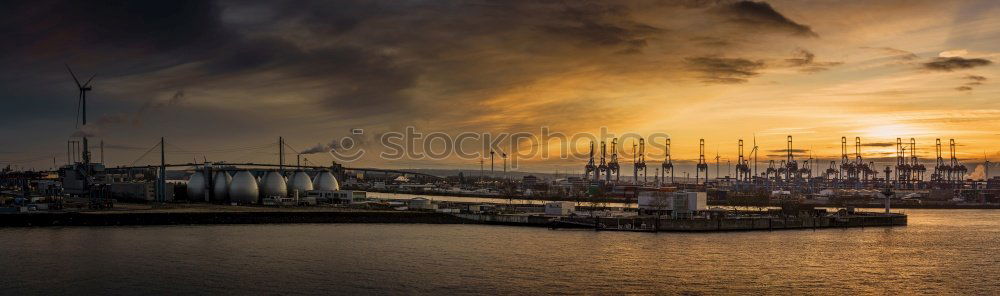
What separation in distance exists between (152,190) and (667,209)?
5017 cm

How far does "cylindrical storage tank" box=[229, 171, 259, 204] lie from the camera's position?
7862 centimetres

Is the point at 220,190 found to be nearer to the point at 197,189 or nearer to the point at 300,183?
the point at 197,189

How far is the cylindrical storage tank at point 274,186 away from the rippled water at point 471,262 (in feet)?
73.8

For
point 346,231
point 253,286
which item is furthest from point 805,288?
point 346,231

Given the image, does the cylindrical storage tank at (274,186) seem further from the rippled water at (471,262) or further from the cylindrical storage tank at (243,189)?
the rippled water at (471,262)

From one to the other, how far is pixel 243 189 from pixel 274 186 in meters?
3.86

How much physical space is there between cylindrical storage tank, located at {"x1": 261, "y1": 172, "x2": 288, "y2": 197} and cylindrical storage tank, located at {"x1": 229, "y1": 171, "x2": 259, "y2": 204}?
76.7 inches

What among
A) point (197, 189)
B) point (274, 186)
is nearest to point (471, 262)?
point (274, 186)

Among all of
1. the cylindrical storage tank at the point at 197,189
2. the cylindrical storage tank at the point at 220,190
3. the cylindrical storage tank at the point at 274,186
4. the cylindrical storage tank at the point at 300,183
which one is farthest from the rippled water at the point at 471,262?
the cylindrical storage tank at the point at 300,183

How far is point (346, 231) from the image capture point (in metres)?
57.4

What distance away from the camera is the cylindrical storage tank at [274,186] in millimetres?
81750

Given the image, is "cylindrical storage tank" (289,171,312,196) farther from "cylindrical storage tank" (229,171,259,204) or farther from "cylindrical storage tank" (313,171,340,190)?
"cylindrical storage tank" (229,171,259,204)

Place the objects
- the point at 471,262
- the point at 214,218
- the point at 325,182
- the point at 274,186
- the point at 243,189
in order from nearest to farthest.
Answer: the point at 471,262
the point at 214,218
the point at 243,189
the point at 274,186
the point at 325,182

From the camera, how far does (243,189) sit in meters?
78.8
